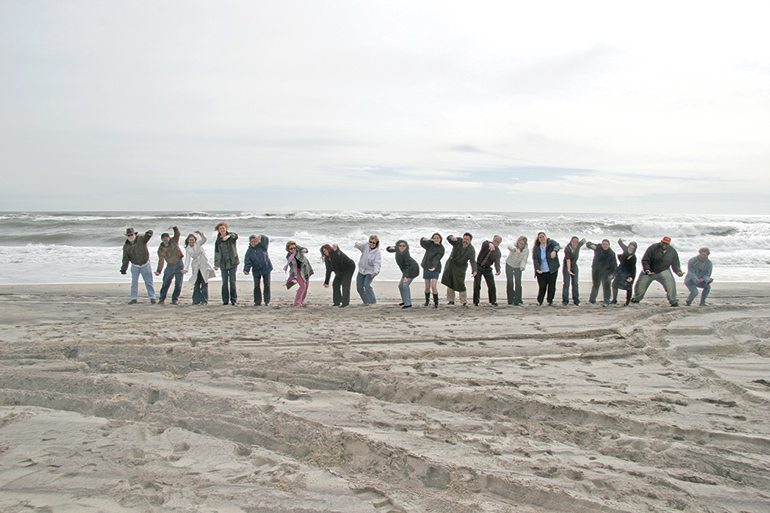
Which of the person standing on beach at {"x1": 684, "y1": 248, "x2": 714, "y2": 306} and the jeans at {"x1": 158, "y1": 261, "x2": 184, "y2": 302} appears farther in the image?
the jeans at {"x1": 158, "y1": 261, "x2": 184, "y2": 302}

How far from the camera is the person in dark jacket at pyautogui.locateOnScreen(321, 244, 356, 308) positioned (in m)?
9.16

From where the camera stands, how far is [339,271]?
9.31 m

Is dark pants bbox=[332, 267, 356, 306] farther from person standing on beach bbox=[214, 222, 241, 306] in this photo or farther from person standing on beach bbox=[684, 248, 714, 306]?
person standing on beach bbox=[684, 248, 714, 306]

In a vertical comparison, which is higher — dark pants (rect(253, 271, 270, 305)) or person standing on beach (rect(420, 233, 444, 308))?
person standing on beach (rect(420, 233, 444, 308))

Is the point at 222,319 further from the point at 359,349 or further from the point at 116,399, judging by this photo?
the point at 116,399

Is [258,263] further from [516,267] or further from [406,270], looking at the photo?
[516,267]

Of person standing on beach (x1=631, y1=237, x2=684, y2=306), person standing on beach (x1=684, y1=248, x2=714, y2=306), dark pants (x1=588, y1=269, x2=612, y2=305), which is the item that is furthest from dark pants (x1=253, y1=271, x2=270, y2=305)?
person standing on beach (x1=684, y1=248, x2=714, y2=306)

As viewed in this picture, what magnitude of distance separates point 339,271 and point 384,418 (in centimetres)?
582

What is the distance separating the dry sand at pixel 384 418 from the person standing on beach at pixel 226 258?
8.82 feet

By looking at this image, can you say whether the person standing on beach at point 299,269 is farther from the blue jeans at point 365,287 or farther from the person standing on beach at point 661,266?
the person standing on beach at point 661,266

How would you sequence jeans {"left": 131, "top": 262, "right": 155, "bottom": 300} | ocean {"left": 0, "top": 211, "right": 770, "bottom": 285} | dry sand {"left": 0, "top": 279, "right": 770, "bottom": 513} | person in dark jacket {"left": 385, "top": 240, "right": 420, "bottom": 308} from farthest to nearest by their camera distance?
ocean {"left": 0, "top": 211, "right": 770, "bottom": 285} → jeans {"left": 131, "top": 262, "right": 155, "bottom": 300} → person in dark jacket {"left": 385, "top": 240, "right": 420, "bottom": 308} → dry sand {"left": 0, "top": 279, "right": 770, "bottom": 513}

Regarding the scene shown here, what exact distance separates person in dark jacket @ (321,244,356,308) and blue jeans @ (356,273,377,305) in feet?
0.69

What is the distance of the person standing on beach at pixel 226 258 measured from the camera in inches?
364

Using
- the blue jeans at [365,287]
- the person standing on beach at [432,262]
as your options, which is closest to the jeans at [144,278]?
the blue jeans at [365,287]
